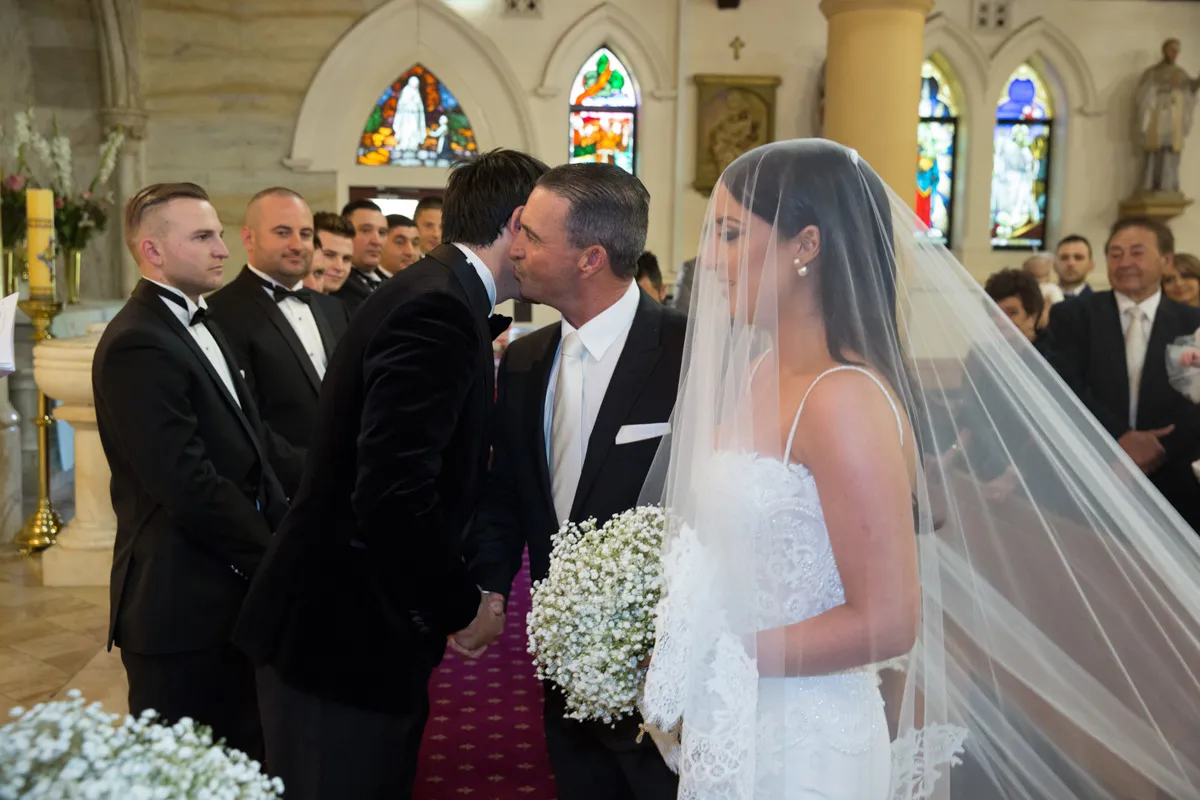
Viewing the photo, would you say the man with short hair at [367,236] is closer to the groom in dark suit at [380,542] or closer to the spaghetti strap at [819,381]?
the groom in dark suit at [380,542]

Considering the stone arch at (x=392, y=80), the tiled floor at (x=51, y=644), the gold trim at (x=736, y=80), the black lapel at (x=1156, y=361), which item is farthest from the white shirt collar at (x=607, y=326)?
the gold trim at (x=736, y=80)

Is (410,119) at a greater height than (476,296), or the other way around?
(410,119)

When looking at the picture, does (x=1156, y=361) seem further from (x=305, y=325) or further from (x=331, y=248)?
(x=331, y=248)

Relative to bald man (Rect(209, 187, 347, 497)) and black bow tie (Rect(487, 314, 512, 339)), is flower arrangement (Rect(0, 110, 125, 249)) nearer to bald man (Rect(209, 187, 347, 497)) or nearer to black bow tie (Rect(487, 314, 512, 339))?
bald man (Rect(209, 187, 347, 497))

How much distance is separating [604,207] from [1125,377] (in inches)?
122

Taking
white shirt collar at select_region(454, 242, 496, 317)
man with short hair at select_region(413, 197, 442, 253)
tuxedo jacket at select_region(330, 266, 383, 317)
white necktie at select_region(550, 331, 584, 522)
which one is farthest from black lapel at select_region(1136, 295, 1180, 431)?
man with short hair at select_region(413, 197, 442, 253)

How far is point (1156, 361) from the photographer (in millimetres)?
4531

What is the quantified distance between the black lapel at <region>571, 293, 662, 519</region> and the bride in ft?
1.33

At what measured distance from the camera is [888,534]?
176 cm

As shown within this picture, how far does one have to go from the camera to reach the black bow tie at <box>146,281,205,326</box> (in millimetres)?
3043

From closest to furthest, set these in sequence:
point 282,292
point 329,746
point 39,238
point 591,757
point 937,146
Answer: point 329,746
point 591,757
point 282,292
point 39,238
point 937,146

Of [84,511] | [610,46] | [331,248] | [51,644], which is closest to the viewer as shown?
[51,644]

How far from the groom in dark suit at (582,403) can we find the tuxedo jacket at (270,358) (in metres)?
Answer: 1.62

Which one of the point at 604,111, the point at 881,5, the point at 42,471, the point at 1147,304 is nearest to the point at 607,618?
the point at 1147,304
